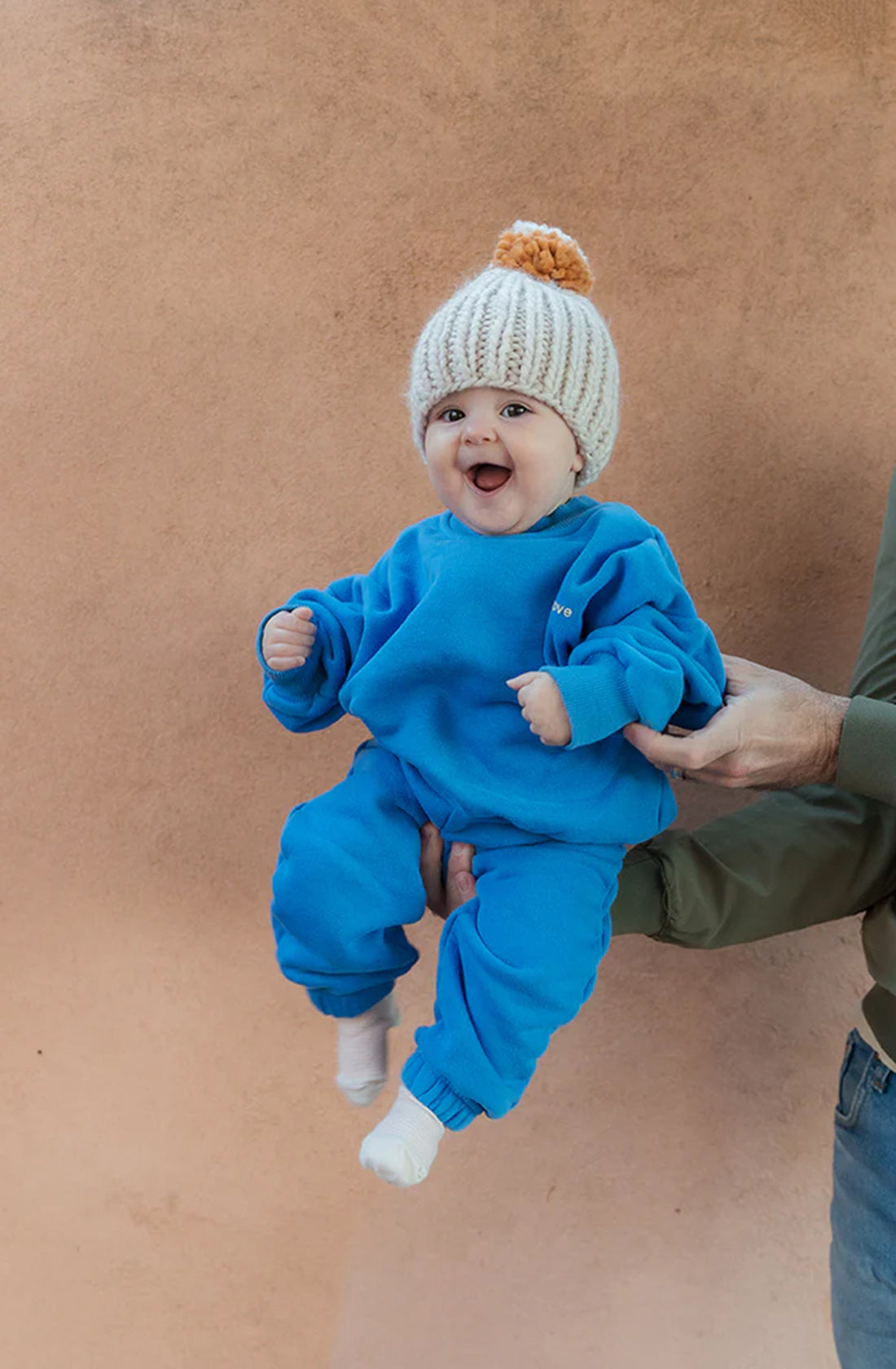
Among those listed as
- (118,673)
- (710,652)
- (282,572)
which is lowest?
(118,673)

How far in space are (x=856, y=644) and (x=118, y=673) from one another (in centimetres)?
101

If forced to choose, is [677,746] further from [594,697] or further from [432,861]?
[432,861]

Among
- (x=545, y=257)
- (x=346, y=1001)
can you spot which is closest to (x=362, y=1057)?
(x=346, y=1001)

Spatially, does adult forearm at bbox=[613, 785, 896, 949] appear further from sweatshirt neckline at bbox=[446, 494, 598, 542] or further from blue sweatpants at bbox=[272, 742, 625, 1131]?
sweatshirt neckline at bbox=[446, 494, 598, 542]

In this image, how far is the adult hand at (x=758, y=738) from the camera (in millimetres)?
1023

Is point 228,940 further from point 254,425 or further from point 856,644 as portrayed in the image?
point 856,644

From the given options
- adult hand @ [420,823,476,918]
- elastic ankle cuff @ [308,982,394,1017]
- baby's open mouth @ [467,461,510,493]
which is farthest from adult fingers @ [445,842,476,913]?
baby's open mouth @ [467,461,510,493]

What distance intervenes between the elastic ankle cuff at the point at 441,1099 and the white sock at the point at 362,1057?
0.41 ft

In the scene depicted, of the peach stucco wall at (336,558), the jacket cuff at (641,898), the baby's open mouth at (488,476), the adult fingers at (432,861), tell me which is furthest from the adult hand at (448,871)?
the peach stucco wall at (336,558)

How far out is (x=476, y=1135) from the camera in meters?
1.61

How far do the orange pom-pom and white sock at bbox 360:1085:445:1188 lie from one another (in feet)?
2.44

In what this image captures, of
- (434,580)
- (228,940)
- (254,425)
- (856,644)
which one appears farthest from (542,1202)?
(254,425)

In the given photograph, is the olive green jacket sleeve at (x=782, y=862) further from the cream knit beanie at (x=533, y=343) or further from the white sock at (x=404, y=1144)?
the cream knit beanie at (x=533, y=343)

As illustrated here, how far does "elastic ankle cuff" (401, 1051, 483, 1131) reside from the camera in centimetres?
98
